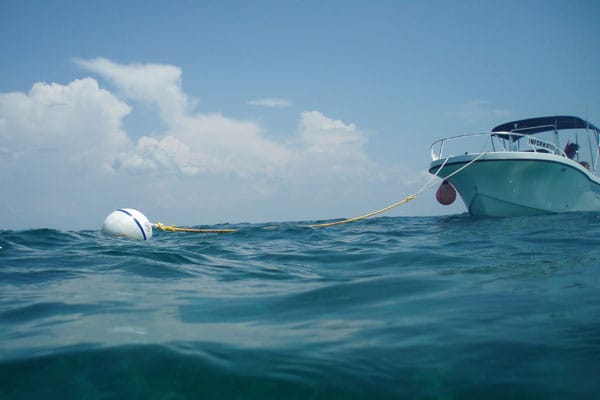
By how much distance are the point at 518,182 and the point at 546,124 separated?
14.5 ft

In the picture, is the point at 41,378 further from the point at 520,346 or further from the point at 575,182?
the point at 575,182

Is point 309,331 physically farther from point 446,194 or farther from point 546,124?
point 546,124

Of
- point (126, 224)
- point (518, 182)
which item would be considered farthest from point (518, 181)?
point (126, 224)

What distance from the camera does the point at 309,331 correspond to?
229 centimetres

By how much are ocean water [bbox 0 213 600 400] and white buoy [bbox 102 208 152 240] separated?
3159 millimetres

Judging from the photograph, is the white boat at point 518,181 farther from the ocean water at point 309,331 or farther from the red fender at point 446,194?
the ocean water at point 309,331

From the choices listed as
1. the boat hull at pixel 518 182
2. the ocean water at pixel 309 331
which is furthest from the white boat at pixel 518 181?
the ocean water at pixel 309 331

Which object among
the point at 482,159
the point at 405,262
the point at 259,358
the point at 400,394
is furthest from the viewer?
the point at 482,159

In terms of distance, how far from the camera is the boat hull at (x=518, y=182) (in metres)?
11.7

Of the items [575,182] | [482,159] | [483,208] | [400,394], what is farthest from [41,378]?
[575,182]

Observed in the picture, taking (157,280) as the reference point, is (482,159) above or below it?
above

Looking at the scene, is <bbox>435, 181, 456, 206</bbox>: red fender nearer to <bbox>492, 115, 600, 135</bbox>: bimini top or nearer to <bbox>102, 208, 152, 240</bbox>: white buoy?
<bbox>492, 115, 600, 135</bbox>: bimini top

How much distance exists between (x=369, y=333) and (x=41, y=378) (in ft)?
5.01

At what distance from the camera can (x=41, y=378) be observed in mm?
1718
